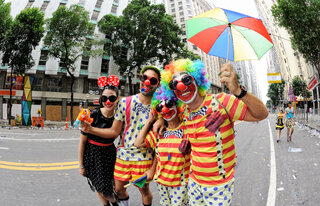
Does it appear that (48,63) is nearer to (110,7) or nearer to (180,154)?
(110,7)

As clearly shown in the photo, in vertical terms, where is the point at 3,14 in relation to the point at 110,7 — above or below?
below

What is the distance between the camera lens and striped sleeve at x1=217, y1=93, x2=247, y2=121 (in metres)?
1.55

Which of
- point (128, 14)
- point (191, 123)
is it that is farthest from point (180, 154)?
point (128, 14)

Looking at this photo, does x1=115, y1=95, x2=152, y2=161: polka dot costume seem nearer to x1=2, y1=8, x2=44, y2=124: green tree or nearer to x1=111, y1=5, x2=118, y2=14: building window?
x1=2, y1=8, x2=44, y2=124: green tree

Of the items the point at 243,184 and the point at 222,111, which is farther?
the point at 243,184

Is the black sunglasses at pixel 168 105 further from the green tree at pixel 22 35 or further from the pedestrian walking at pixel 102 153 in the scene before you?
the green tree at pixel 22 35

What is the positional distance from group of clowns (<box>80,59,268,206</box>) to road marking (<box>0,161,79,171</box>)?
333 centimetres

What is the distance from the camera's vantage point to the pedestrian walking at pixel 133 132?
2203 mm

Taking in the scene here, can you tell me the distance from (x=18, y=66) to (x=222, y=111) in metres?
22.2

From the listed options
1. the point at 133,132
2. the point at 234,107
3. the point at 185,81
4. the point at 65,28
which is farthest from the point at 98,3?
the point at 234,107

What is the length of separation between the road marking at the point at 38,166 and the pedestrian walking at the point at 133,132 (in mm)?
3399

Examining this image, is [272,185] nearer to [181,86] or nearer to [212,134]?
[212,134]

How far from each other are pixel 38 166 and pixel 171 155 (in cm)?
481

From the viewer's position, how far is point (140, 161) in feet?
7.23
